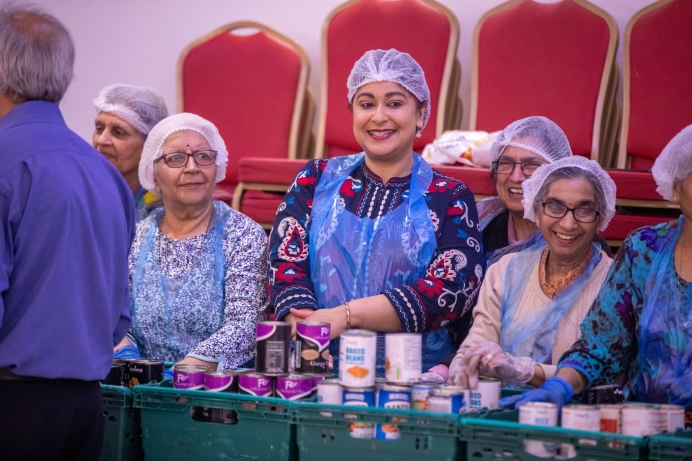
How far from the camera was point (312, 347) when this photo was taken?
1.95m

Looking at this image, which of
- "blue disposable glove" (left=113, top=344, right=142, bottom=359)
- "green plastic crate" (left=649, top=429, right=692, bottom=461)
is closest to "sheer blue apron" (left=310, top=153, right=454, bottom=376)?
"blue disposable glove" (left=113, top=344, right=142, bottom=359)

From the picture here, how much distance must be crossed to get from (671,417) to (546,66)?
2.47m

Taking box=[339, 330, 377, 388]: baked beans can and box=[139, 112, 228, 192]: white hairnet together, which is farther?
box=[139, 112, 228, 192]: white hairnet

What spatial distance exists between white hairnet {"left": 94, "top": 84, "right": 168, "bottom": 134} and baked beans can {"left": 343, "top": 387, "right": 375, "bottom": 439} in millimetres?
2043

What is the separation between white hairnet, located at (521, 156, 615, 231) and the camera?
8.05 feet

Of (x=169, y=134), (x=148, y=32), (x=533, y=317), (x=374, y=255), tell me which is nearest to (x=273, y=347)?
(x=374, y=255)

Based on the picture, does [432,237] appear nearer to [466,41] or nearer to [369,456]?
[369,456]

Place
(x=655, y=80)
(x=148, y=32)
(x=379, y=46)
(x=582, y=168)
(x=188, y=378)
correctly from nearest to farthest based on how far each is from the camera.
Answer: (x=188, y=378) < (x=582, y=168) < (x=655, y=80) < (x=379, y=46) < (x=148, y=32)

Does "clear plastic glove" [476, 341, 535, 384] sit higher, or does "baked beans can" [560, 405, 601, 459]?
"clear plastic glove" [476, 341, 535, 384]

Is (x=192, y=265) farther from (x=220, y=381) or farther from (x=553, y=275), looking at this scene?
(x=553, y=275)

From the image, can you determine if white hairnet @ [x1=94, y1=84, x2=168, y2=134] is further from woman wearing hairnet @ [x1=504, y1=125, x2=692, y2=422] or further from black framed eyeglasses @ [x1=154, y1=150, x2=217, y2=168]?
woman wearing hairnet @ [x1=504, y1=125, x2=692, y2=422]

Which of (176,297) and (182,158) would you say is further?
(182,158)

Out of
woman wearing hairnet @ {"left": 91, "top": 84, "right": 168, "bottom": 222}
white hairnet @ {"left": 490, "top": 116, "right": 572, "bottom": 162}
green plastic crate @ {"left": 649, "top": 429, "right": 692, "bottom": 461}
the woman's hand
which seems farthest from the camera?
woman wearing hairnet @ {"left": 91, "top": 84, "right": 168, "bottom": 222}

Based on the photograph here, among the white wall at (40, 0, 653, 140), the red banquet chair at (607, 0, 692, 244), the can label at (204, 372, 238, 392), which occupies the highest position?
the white wall at (40, 0, 653, 140)
